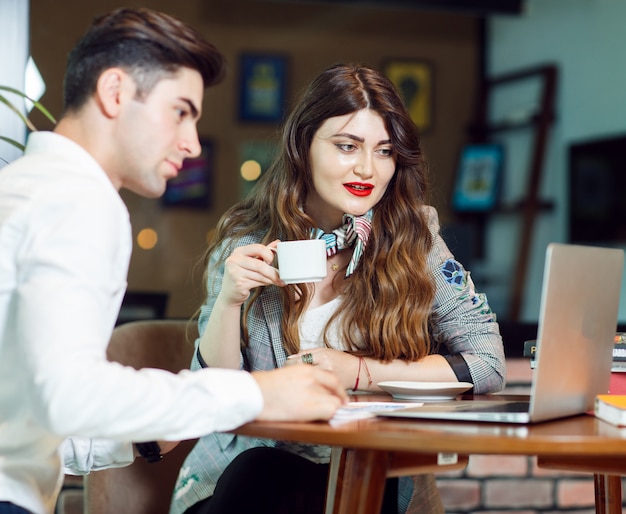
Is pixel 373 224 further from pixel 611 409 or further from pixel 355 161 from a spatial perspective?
pixel 611 409

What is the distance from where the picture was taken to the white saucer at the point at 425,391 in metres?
1.44

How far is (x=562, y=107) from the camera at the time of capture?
5449mm

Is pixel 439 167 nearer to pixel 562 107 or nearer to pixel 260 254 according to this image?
pixel 562 107

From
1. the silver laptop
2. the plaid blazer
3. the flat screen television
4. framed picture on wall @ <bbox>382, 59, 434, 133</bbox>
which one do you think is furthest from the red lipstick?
framed picture on wall @ <bbox>382, 59, 434, 133</bbox>

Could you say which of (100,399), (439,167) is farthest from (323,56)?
(100,399)

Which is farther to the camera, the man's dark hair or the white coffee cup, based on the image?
the white coffee cup

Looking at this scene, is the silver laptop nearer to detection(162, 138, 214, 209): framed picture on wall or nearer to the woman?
the woman

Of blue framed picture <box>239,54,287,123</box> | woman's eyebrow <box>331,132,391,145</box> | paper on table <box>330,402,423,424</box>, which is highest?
blue framed picture <box>239,54,287,123</box>

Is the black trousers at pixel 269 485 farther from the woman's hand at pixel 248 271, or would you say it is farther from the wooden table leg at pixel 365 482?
the wooden table leg at pixel 365 482

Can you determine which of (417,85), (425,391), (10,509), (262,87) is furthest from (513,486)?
(417,85)

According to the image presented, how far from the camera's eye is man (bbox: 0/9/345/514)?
0.96 meters

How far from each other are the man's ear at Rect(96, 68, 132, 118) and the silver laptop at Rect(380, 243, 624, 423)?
1.79 feet

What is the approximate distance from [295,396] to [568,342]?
15.0 inches

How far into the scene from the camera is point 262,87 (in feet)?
17.3
